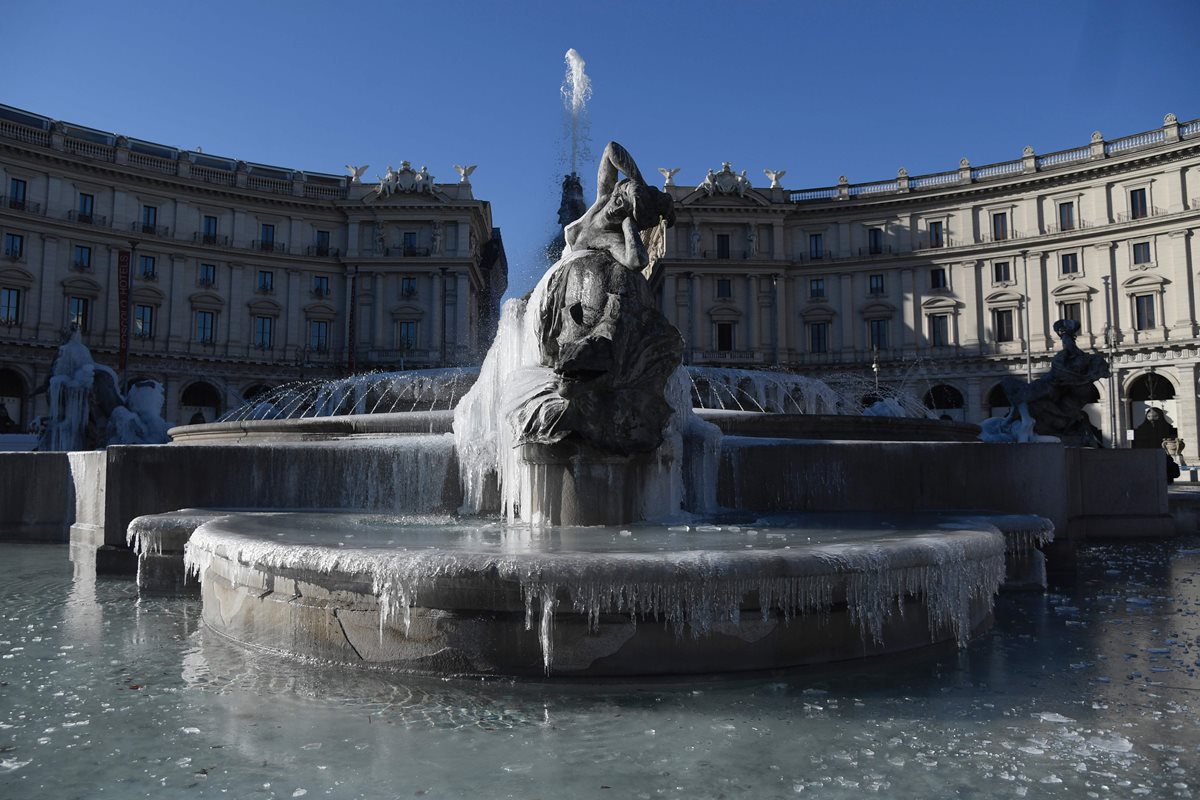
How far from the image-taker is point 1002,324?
5306 centimetres

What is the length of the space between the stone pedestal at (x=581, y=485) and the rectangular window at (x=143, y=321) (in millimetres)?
51667

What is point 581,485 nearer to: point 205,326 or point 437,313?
point 437,313

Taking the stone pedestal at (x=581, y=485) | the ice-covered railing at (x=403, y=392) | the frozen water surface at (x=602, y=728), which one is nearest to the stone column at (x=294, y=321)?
the ice-covered railing at (x=403, y=392)

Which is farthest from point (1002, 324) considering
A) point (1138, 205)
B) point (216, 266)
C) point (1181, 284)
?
point (216, 266)

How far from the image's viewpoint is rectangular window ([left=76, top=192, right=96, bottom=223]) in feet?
158

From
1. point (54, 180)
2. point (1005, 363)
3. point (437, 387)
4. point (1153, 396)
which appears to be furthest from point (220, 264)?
point (1153, 396)

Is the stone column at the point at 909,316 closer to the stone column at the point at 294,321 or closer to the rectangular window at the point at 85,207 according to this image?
the stone column at the point at 294,321

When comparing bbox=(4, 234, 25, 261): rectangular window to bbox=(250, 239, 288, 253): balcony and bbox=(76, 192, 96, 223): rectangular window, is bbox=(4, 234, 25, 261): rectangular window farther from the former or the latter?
bbox=(250, 239, 288, 253): balcony

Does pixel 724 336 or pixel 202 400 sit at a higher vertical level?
pixel 724 336

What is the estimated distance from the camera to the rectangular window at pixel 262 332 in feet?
177

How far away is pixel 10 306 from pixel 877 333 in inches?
2097

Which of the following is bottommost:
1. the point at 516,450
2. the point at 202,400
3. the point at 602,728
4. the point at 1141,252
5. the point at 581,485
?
the point at 602,728

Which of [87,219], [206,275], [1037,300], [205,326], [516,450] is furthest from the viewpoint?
[206,275]

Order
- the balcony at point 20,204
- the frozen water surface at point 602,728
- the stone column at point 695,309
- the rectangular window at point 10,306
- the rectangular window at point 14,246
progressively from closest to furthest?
the frozen water surface at point 602,728 < the rectangular window at point 10,306 < the balcony at point 20,204 < the rectangular window at point 14,246 < the stone column at point 695,309
